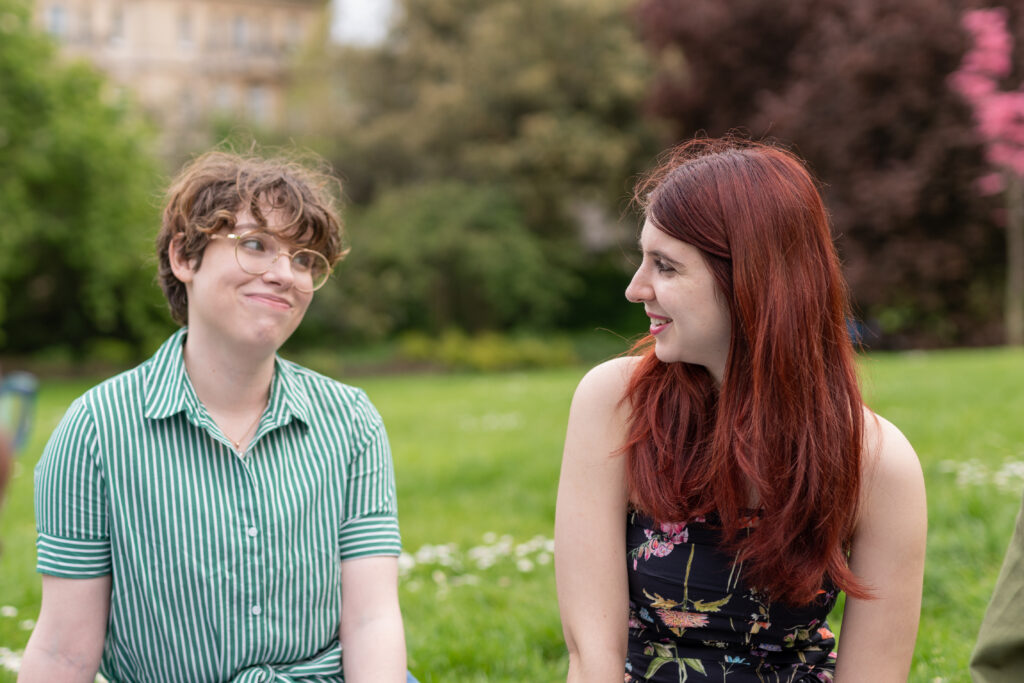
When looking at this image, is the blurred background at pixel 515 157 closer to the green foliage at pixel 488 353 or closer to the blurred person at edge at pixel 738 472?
the green foliage at pixel 488 353

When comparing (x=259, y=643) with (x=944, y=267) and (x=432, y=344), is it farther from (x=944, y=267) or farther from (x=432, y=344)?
(x=432, y=344)

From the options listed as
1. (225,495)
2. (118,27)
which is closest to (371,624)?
(225,495)

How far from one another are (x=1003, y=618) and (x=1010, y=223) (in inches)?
642

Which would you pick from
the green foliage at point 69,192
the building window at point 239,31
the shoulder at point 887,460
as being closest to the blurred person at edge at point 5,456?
the shoulder at point 887,460

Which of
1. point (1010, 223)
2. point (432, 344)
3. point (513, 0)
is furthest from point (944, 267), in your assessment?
point (513, 0)

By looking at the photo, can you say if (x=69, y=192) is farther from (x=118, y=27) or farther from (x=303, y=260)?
(x=118, y=27)

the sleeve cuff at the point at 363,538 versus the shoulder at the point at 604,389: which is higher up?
the shoulder at the point at 604,389

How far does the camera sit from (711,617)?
2166 millimetres

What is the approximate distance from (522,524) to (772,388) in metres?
3.57

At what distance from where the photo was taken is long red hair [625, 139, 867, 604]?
6.58 feet

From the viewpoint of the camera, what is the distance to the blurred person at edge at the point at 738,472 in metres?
2.03

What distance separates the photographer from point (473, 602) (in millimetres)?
4156

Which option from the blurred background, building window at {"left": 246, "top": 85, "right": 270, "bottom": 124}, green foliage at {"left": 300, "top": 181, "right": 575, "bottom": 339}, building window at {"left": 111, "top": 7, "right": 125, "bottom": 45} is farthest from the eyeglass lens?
building window at {"left": 111, "top": 7, "right": 125, "bottom": 45}

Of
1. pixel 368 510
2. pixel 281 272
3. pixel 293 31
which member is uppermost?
pixel 293 31
